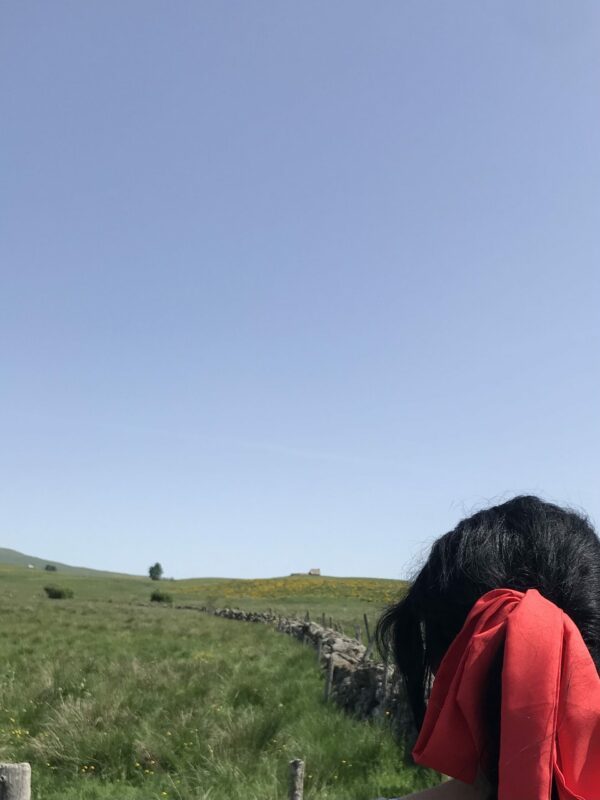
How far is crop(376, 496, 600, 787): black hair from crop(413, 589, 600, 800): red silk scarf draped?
7cm

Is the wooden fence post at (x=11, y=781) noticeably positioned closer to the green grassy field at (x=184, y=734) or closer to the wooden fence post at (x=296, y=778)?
the wooden fence post at (x=296, y=778)

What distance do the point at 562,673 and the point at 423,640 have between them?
1.29ft

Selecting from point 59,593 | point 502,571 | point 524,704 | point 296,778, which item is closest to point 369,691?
point 296,778

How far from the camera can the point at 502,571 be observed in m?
1.43

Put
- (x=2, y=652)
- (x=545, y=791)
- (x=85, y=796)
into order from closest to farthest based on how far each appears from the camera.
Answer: (x=545, y=791) < (x=85, y=796) < (x=2, y=652)

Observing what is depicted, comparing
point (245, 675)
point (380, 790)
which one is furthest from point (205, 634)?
point (380, 790)

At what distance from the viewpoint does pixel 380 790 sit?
696cm

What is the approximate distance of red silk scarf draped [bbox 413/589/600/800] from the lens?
1187 mm

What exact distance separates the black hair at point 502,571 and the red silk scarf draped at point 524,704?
70mm

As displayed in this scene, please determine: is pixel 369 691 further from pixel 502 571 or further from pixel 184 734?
pixel 502 571

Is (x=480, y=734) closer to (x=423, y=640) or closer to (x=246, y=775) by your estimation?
(x=423, y=640)

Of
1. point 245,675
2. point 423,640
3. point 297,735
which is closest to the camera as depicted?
point 423,640

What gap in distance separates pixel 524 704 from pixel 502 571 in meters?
0.28

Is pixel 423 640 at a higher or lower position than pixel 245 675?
higher
